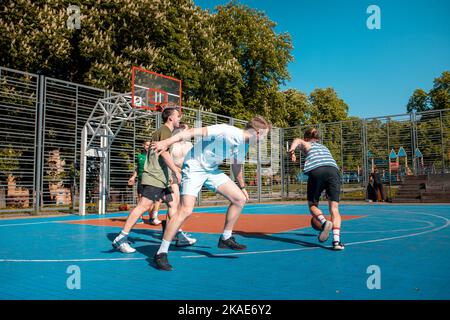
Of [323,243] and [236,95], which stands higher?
[236,95]

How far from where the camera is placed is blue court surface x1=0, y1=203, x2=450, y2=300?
353 cm

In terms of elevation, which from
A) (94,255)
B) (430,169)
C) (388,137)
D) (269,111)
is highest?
(269,111)

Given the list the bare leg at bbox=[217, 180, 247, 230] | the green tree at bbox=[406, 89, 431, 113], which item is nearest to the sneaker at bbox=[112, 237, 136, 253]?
the bare leg at bbox=[217, 180, 247, 230]

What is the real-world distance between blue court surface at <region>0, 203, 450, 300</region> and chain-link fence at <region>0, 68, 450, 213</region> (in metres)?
7.77

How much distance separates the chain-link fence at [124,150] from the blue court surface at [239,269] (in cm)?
777

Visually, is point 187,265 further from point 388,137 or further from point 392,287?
point 388,137

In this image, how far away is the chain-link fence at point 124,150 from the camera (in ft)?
46.2

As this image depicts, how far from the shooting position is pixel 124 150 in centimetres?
1756

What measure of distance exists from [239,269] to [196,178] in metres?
1.28

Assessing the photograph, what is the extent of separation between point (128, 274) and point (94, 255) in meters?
1.45

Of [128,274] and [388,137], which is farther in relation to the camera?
[388,137]

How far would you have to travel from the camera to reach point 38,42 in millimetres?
17609

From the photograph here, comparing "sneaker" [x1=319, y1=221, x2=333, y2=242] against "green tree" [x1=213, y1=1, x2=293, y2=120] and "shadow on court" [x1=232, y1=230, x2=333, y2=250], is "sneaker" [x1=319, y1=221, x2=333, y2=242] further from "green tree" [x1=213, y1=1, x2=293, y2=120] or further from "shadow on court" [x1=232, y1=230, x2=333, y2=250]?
"green tree" [x1=213, y1=1, x2=293, y2=120]

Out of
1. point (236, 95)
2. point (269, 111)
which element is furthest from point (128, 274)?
point (269, 111)
